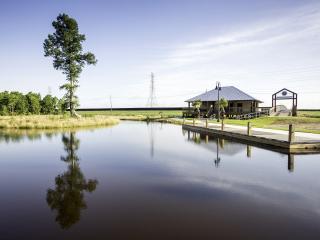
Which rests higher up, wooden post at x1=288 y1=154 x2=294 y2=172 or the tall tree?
the tall tree

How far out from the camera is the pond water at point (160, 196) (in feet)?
21.8

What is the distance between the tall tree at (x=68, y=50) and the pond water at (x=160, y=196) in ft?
92.2

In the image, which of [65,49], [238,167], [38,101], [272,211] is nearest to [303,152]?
[238,167]

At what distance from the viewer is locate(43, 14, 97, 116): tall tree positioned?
42312mm

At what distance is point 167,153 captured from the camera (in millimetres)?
17859

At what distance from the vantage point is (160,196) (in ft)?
29.9

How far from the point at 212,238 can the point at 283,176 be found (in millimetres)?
6952

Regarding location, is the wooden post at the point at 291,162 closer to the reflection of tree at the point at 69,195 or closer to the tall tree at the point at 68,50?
the reflection of tree at the point at 69,195

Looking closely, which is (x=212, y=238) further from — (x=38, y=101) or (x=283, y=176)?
(x=38, y=101)

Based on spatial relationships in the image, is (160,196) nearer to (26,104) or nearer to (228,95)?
(228,95)

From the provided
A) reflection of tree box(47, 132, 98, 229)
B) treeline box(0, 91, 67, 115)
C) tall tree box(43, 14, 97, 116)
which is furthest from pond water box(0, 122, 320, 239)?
treeline box(0, 91, 67, 115)

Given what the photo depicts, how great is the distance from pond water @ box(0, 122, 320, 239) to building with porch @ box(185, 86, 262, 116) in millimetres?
34906

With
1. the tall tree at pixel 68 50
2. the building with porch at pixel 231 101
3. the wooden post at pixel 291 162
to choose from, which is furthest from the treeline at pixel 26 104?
the wooden post at pixel 291 162

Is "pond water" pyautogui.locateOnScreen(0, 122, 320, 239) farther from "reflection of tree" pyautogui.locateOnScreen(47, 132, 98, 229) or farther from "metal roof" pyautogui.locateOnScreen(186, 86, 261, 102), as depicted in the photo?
"metal roof" pyautogui.locateOnScreen(186, 86, 261, 102)
